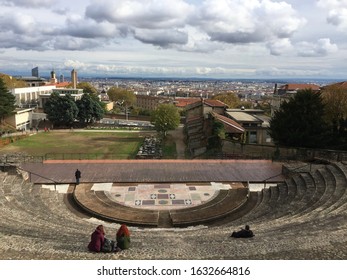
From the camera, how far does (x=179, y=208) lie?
17328 millimetres

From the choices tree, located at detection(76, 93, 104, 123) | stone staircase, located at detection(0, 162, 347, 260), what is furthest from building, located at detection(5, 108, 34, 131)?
stone staircase, located at detection(0, 162, 347, 260)

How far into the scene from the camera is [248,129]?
141 ft

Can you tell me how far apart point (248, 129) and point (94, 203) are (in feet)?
95.8

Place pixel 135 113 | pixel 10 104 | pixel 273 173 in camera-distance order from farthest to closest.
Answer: pixel 135 113 → pixel 10 104 → pixel 273 173

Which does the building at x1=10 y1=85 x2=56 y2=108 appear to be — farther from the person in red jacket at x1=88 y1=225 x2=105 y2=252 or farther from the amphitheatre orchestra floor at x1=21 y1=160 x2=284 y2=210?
the person in red jacket at x1=88 y1=225 x2=105 y2=252

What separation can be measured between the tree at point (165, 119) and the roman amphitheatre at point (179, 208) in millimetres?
28815

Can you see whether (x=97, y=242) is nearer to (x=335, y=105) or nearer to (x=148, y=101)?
(x=335, y=105)

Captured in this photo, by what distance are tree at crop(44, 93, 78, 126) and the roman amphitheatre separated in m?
40.7

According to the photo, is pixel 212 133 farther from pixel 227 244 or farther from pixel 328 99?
pixel 227 244

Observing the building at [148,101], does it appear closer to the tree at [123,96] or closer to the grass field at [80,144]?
the tree at [123,96]

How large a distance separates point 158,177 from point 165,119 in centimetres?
3304

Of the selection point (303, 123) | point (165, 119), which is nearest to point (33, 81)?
point (165, 119)

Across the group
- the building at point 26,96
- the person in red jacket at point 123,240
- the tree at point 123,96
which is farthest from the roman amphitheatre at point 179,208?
the tree at point 123,96

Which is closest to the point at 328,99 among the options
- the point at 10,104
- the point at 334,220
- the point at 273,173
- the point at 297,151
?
the point at 297,151
